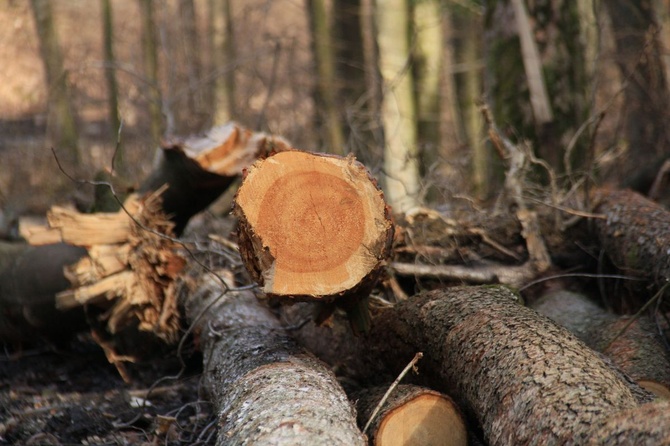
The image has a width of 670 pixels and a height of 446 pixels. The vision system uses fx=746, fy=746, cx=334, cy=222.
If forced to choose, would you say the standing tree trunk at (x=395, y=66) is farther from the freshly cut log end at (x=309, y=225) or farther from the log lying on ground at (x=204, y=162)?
the freshly cut log end at (x=309, y=225)

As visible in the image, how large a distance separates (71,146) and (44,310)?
7715mm

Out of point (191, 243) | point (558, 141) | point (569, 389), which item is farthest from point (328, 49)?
point (569, 389)

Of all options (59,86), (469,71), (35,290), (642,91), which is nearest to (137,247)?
(35,290)

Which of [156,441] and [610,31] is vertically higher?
[610,31]

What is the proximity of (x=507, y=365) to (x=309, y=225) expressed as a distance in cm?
94

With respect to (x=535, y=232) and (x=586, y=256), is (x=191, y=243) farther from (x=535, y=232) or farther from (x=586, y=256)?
(x=586, y=256)

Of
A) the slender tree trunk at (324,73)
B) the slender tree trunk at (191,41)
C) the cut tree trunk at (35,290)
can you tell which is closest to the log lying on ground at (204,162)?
the cut tree trunk at (35,290)

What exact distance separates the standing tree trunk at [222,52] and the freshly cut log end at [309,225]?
9448mm

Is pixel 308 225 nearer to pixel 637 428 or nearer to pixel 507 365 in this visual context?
pixel 507 365

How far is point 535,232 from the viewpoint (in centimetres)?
466

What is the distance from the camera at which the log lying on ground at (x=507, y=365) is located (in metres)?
2.45

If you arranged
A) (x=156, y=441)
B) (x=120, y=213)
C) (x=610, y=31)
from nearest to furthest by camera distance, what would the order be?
(x=156, y=441), (x=120, y=213), (x=610, y=31)

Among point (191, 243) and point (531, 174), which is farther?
point (531, 174)

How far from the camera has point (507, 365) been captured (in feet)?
9.19
